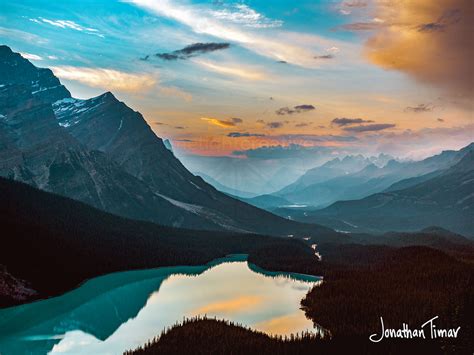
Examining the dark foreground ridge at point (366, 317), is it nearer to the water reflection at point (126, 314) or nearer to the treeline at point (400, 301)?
the treeline at point (400, 301)

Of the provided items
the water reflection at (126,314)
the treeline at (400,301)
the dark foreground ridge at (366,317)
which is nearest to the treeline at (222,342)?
the dark foreground ridge at (366,317)

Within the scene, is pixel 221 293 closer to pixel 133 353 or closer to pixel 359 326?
pixel 359 326

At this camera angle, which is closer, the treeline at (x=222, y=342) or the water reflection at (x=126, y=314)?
the treeline at (x=222, y=342)

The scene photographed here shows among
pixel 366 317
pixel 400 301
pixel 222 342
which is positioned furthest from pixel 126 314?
pixel 400 301

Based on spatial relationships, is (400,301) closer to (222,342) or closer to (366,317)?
(366,317)

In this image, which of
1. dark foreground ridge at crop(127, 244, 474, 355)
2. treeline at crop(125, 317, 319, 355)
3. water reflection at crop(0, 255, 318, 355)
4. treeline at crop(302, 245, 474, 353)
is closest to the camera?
treeline at crop(125, 317, 319, 355)

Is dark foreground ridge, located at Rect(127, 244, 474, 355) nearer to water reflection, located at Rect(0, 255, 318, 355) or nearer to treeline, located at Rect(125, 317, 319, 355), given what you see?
treeline, located at Rect(125, 317, 319, 355)

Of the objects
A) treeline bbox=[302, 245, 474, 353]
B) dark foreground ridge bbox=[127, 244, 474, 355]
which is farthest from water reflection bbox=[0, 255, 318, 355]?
dark foreground ridge bbox=[127, 244, 474, 355]

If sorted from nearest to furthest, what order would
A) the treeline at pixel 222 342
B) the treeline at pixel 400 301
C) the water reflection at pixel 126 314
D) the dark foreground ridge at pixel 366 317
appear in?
the treeline at pixel 222 342 < the dark foreground ridge at pixel 366 317 < the treeline at pixel 400 301 < the water reflection at pixel 126 314

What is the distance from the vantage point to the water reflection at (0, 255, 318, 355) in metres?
114

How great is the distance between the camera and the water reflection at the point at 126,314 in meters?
114

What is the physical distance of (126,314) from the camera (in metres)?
150

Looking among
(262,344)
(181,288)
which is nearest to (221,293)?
(181,288)

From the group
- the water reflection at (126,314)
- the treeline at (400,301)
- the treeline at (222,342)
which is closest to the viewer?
the treeline at (222,342)
